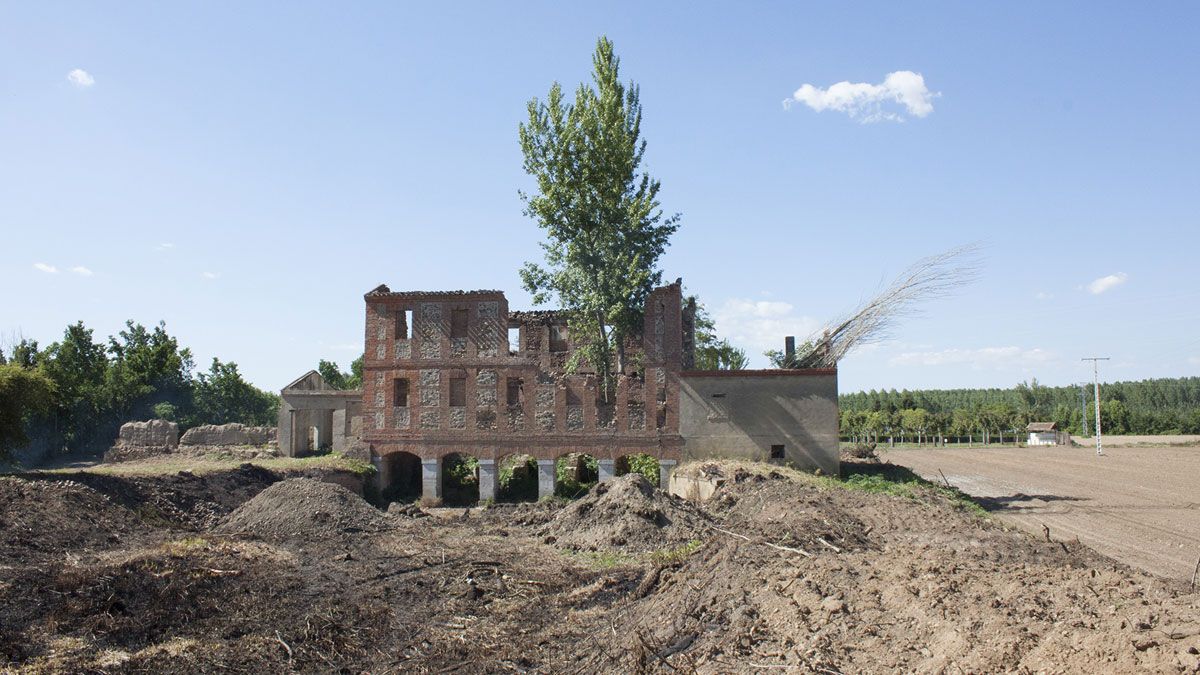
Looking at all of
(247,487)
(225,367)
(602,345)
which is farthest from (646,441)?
(225,367)

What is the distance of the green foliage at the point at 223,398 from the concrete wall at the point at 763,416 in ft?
110

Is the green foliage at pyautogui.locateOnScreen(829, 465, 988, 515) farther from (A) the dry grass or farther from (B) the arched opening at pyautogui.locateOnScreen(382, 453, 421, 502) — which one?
(A) the dry grass

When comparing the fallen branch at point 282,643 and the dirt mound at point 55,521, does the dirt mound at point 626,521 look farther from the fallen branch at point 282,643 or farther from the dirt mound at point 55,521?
the dirt mound at point 55,521

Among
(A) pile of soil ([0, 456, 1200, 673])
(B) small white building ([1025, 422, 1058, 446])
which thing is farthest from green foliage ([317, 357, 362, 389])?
(B) small white building ([1025, 422, 1058, 446])

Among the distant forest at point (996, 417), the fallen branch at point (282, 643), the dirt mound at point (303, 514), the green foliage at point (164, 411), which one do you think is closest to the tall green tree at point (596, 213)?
the dirt mound at point (303, 514)

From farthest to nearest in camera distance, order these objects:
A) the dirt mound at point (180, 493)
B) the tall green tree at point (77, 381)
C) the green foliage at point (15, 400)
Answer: the tall green tree at point (77, 381) < the green foliage at point (15, 400) < the dirt mound at point (180, 493)

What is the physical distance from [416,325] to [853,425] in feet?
204

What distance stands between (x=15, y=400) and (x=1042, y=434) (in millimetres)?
76783

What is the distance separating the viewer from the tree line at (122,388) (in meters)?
41.5

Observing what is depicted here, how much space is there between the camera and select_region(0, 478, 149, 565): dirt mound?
16.2 meters

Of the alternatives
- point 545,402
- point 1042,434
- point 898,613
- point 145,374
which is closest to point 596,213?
point 545,402

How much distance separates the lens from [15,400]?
70.5 ft

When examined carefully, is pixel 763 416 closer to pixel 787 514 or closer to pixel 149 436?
pixel 787 514

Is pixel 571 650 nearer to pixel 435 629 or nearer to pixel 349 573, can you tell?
pixel 435 629
